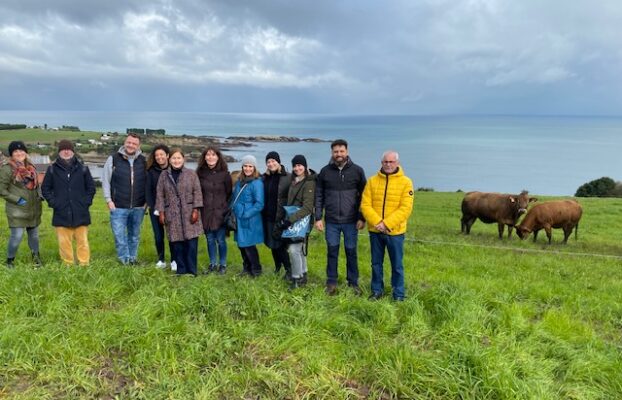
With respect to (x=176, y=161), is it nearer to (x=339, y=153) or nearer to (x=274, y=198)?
(x=274, y=198)

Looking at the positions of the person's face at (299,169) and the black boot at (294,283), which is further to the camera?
the person's face at (299,169)

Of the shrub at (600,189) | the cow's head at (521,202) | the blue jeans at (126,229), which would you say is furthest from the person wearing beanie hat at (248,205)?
the shrub at (600,189)

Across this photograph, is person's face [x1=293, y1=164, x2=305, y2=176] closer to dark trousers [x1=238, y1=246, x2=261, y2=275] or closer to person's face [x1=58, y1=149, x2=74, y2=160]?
dark trousers [x1=238, y1=246, x2=261, y2=275]

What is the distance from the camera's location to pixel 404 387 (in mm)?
3736

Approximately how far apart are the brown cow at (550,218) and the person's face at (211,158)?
1000 centimetres

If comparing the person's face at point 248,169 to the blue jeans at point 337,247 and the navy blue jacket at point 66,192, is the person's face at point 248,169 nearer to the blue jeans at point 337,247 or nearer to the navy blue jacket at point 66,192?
the blue jeans at point 337,247

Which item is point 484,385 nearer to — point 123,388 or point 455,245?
point 123,388

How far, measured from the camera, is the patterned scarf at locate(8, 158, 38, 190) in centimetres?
688

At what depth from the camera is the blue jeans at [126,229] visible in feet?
23.4

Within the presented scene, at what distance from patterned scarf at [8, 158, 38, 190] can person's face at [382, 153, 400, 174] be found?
212 inches

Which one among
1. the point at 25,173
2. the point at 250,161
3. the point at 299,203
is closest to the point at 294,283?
the point at 299,203

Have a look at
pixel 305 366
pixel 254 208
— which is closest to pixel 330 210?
pixel 254 208

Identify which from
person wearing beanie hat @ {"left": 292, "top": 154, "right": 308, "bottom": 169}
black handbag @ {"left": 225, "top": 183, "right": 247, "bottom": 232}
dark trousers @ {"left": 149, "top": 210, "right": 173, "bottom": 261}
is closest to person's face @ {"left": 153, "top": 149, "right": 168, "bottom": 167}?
dark trousers @ {"left": 149, "top": 210, "right": 173, "bottom": 261}

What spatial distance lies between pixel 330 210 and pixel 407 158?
270 feet
